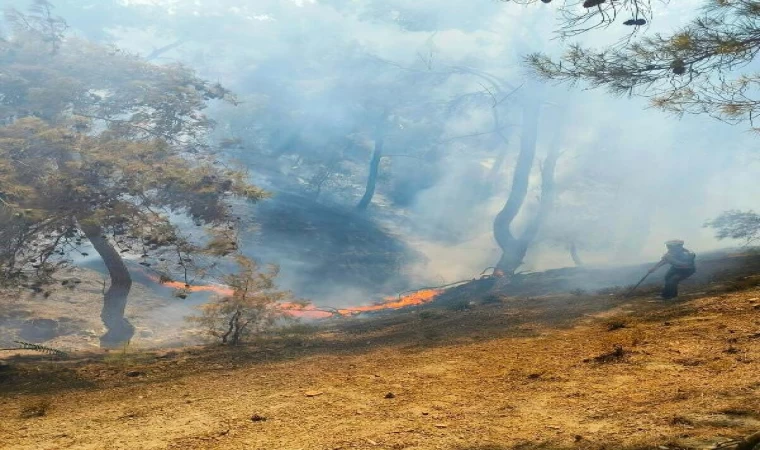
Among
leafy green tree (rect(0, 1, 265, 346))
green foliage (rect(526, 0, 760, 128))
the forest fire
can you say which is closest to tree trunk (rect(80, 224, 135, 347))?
leafy green tree (rect(0, 1, 265, 346))

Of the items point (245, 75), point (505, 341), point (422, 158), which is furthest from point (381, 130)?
point (505, 341)

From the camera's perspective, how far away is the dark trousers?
25.9 feet

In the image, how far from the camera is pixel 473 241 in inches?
1168

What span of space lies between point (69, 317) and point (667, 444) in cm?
1302

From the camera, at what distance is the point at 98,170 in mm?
8438

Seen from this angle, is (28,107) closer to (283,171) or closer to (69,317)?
(69,317)

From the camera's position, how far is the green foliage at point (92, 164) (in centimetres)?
810

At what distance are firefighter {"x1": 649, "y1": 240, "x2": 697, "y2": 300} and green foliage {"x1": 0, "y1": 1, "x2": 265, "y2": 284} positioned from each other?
6.34 metres

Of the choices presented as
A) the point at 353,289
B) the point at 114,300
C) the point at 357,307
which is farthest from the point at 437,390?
the point at 353,289

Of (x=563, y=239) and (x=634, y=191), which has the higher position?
(x=634, y=191)

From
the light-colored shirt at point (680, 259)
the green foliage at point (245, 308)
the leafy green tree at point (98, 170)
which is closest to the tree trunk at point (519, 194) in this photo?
the leafy green tree at point (98, 170)

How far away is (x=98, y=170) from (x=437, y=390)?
6343 mm

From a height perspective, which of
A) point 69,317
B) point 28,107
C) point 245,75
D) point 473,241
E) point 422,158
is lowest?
point 69,317

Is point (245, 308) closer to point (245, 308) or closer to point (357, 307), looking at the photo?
point (245, 308)
